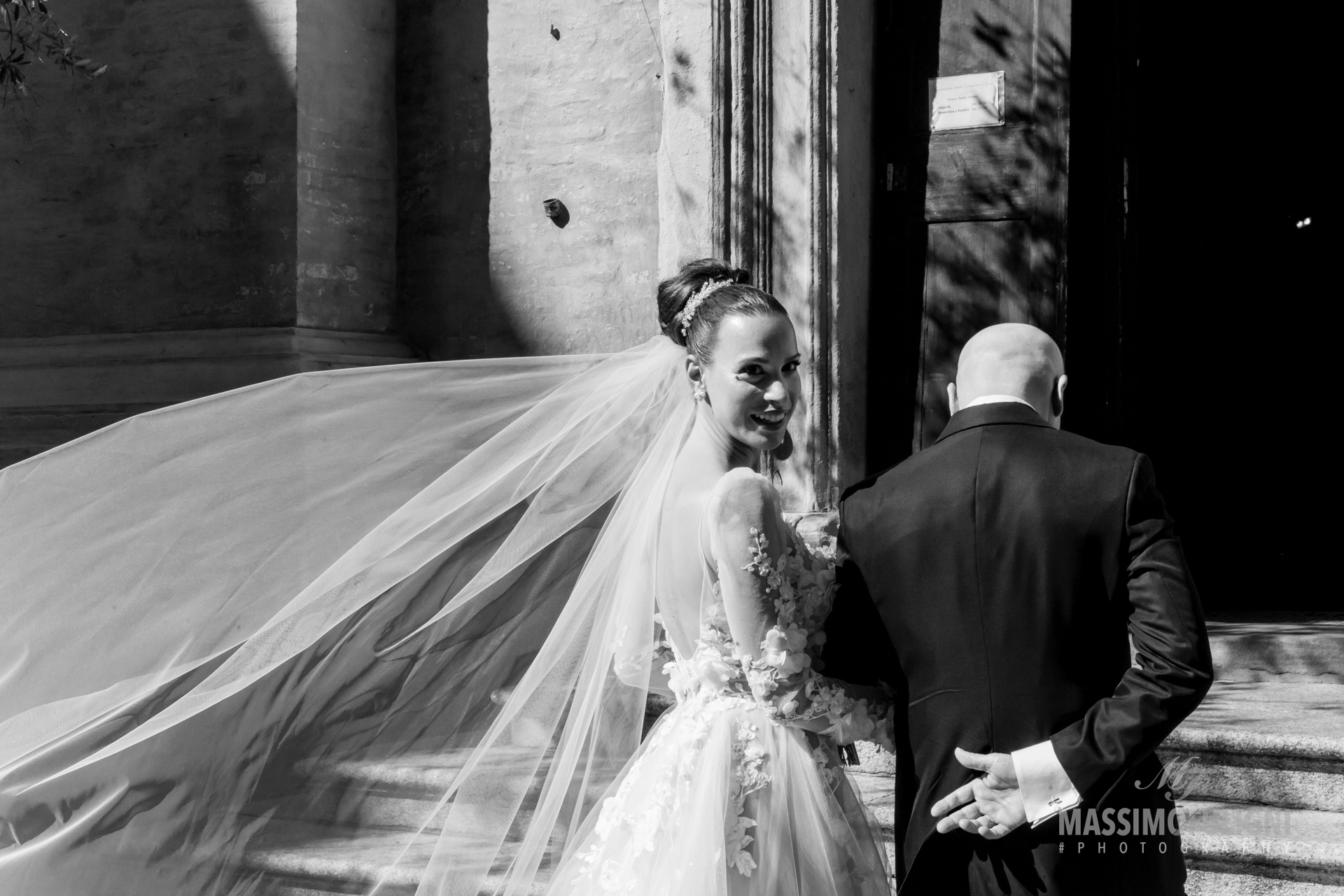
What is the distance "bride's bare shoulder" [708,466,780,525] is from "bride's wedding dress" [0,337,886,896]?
0.15 m

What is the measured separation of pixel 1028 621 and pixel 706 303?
91cm

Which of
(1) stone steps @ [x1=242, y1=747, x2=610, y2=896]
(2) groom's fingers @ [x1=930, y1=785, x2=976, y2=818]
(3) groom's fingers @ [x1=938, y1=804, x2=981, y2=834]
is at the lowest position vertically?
(1) stone steps @ [x1=242, y1=747, x2=610, y2=896]

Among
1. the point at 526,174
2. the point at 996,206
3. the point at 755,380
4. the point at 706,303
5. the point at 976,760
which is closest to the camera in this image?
the point at 976,760

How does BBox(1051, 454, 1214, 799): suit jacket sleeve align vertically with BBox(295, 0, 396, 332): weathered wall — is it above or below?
below

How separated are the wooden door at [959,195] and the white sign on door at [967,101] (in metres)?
0.02

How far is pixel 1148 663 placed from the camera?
2.21 m

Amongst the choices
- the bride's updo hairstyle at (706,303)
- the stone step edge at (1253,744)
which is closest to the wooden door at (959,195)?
the stone step edge at (1253,744)

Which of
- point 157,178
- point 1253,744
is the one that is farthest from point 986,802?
point 157,178

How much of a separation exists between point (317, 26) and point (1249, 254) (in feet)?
23.1

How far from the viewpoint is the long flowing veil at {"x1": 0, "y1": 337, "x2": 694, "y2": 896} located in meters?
2.79

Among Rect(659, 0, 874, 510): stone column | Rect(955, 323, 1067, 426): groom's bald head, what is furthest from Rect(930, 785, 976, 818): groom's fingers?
Rect(659, 0, 874, 510): stone column

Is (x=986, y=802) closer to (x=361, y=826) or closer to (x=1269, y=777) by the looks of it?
(x=361, y=826)

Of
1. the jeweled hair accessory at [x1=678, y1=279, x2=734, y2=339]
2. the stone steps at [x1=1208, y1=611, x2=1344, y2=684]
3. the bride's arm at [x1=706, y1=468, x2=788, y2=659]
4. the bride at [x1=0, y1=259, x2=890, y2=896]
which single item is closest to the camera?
the bride's arm at [x1=706, y1=468, x2=788, y2=659]

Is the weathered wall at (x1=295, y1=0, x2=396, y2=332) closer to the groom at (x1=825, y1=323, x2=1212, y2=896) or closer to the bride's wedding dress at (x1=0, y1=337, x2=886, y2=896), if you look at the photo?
the bride's wedding dress at (x1=0, y1=337, x2=886, y2=896)
